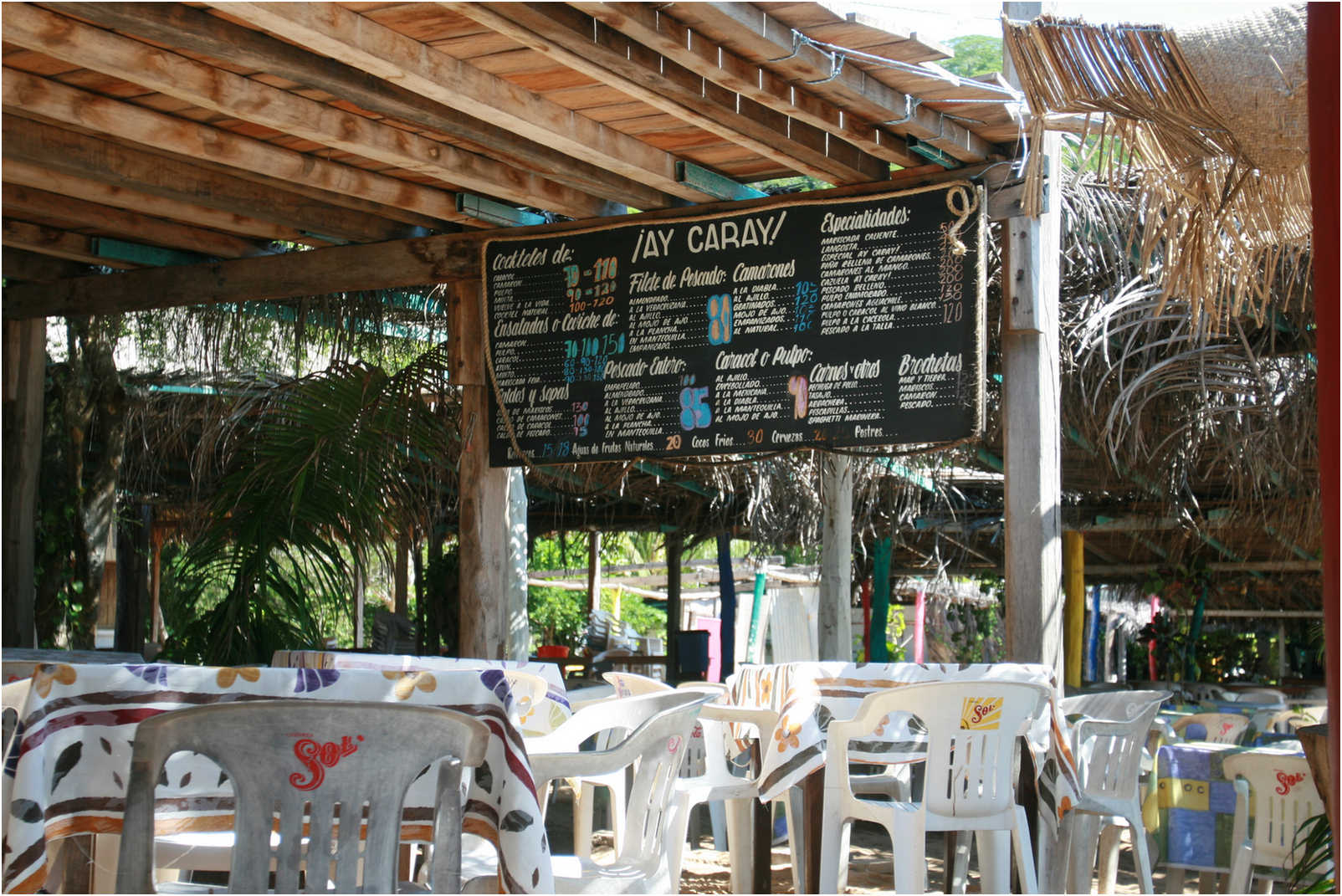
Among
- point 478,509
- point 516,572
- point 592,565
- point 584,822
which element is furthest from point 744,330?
point 592,565

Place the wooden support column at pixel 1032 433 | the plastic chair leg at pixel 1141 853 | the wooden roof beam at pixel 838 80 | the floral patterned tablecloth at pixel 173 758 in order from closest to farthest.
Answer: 1. the floral patterned tablecloth at pixel 173 758
2. the wooden roof beam at pixel 838 80
3. the plastic chair leg at pixel 1141 853
4. the wooden support column at pixel 1032 433

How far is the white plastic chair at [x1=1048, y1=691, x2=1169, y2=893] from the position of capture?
14.0 ft

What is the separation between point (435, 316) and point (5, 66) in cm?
406

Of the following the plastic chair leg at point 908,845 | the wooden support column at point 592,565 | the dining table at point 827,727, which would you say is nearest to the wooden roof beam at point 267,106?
the dining table at point 827,727

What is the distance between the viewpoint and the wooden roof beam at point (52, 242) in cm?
578

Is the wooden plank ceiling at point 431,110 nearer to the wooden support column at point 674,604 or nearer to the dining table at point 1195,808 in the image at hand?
the dining table at point 1195,808

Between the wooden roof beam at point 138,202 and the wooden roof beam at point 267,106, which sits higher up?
the wooden roof beam at point 267,106

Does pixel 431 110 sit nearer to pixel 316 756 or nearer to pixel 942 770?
pixel 942 770

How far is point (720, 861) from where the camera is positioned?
5902 mm

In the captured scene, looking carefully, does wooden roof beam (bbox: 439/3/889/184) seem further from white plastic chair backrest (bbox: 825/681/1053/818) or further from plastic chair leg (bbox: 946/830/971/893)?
plastic chair leg (bbox: 946/830/971/893)

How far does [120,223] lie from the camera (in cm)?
564

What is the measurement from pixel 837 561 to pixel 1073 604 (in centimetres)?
242

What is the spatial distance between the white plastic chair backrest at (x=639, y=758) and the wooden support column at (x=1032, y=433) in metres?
1.82

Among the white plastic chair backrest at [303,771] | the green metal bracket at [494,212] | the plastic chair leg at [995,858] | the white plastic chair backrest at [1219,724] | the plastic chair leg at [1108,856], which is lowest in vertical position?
the plastic chair leg at [1108,856]
